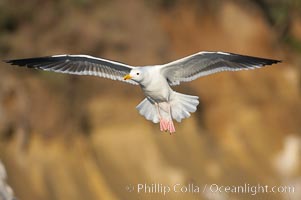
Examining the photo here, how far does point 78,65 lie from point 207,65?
1.03m

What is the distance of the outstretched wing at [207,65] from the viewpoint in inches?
275

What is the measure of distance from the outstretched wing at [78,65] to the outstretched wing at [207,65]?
335mm

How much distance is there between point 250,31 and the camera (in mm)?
13117

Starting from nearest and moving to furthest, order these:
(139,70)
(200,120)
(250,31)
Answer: (139,70), (200,120), (250,31)

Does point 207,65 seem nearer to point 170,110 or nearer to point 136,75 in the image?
point 170,110

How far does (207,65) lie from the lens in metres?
7.16

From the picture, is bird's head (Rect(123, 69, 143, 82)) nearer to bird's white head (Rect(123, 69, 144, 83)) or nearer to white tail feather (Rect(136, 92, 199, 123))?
bird's white head (Rect(123, 69, 144, 83))

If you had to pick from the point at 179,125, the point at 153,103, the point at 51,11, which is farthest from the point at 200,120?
the point at 153,103

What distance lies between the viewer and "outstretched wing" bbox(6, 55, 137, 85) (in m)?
7.05

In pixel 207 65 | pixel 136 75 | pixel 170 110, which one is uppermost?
pixel 207 65

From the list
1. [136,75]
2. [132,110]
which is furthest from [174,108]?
[132,110]

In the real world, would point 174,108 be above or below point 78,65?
below

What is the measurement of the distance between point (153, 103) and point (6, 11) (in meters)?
3.60

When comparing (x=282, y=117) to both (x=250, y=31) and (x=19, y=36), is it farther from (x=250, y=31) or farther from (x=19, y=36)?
(x=19, y=36)
